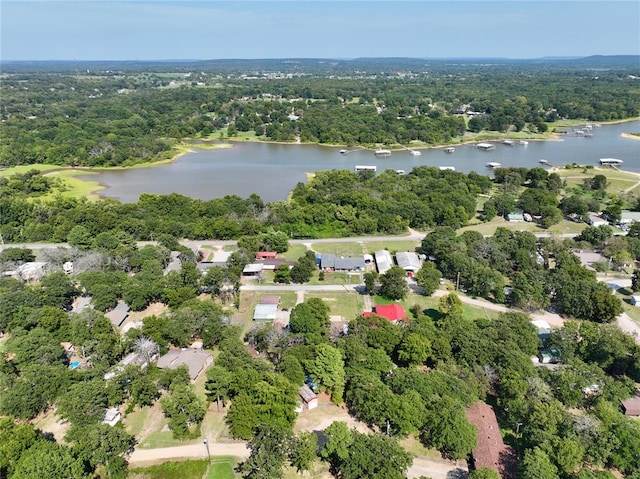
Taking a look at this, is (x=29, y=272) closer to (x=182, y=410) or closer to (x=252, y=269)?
(x=252, y=269)

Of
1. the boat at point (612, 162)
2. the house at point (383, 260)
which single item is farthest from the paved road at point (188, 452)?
the boat at point (612, 162)

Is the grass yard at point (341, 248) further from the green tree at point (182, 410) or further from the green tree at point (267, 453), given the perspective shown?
the green tree at point (267, 453)

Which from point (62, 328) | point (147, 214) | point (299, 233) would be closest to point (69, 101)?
point (147, 214)

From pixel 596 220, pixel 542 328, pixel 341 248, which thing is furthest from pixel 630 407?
pixel 596 220

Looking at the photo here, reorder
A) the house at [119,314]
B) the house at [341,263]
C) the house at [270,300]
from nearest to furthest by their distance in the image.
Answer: the house at [119,314]
the house at [270,300]
the house at [341,263]

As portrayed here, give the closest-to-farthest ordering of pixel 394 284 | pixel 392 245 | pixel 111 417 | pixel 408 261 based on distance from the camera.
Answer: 1. pixel 111 417
2. pixel 394 284
3. pixel 408 261
4. pixel 392 245
